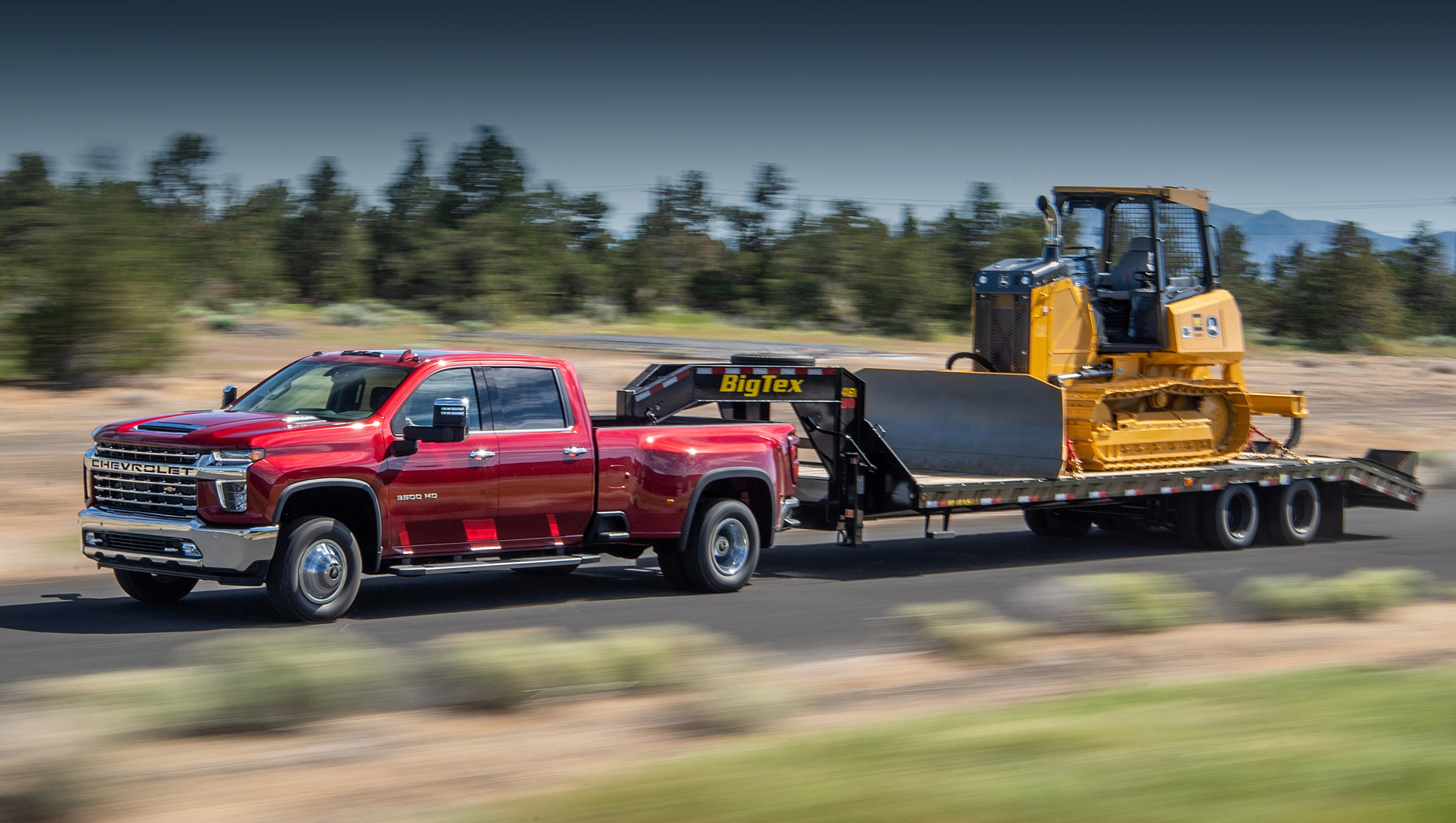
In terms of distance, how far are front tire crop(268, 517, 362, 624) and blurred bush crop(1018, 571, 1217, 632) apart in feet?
16.3

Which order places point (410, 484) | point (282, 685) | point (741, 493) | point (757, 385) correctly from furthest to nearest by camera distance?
point (757, 385) → point (741, 493) → point (410, 484) → point (282, 685)

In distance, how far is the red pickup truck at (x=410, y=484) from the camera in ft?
31.6

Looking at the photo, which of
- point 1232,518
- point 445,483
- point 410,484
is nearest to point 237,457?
point 410,484

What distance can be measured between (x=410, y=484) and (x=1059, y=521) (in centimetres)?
929

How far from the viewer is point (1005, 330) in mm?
15211

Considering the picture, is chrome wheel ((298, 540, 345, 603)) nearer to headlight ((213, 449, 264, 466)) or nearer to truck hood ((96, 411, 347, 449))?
headlight ((213, 449, 264, 466))

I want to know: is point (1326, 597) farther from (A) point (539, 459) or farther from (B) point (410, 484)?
(B) point (410, 484)

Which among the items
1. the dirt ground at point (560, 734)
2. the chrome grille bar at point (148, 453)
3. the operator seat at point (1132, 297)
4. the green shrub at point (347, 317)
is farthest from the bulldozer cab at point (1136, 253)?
the green shrub at point (347, 317)

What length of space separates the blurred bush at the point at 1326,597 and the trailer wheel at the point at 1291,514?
4.95m

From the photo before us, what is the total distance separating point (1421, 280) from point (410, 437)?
96020 mm

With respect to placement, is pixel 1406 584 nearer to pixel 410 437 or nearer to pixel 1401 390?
pixel 410 437

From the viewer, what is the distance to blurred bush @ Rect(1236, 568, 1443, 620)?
11.0m

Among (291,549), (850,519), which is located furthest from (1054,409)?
(291,549)

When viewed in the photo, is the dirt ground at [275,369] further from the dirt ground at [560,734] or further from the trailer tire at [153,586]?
the dirt ground at [560,734]
